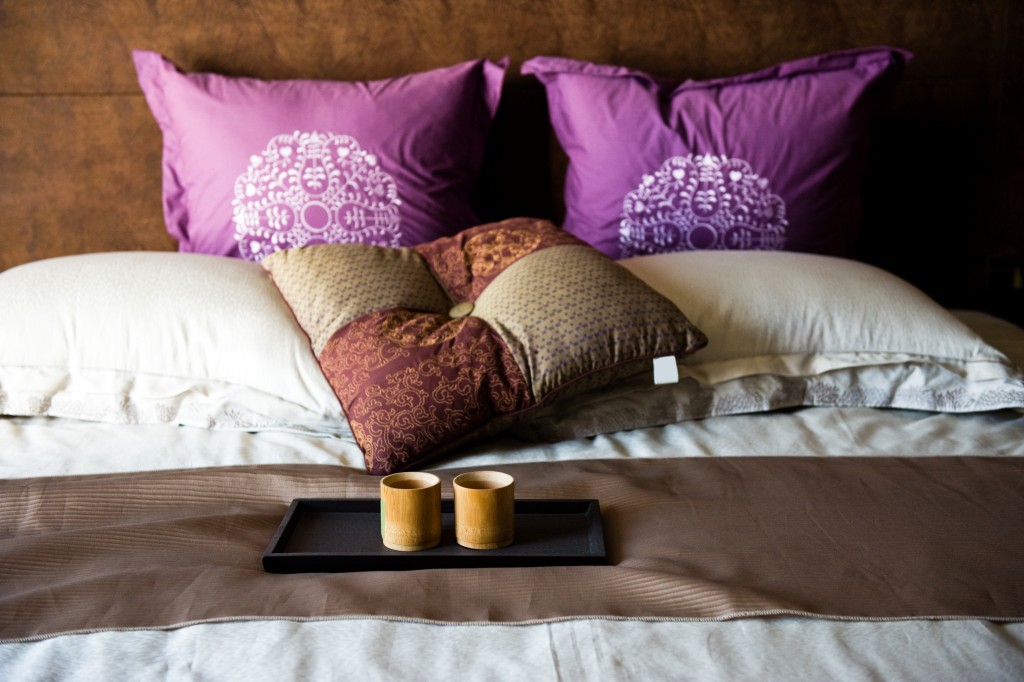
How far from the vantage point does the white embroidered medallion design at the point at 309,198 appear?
1831 millimetres

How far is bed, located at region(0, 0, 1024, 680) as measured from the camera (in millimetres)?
862

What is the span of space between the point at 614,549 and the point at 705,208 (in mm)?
1013

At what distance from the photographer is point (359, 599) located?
886 millimetres

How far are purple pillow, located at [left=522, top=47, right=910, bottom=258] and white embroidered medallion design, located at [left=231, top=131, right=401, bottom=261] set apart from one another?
17.8 inches

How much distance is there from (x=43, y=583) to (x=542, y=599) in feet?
1.63

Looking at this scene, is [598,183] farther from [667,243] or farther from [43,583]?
[43,583]

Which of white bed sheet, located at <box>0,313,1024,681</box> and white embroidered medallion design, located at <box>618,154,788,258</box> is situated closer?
white bed sheet, located at <box>0,313,1024,681</box>

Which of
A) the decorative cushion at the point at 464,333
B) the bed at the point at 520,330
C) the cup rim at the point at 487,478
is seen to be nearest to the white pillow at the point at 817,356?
the bed at the point at 520,330

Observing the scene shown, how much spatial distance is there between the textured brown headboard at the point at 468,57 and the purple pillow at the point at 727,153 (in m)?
0.17

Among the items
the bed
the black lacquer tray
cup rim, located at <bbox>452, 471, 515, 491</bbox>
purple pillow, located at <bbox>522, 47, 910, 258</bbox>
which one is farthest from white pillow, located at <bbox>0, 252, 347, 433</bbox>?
purple pillow, located at <bbox>522, 47, 910, 258</bbox>

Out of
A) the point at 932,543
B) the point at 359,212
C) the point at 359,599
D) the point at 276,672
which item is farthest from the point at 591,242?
the point at 276,672

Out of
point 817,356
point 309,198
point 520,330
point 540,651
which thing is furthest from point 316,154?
point 540,651

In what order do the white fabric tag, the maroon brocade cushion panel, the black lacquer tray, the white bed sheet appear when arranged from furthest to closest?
1. the white fabric tag
2. the maroon brocade cushion panel
3. the black lacquer tray
4. the white bed sheet

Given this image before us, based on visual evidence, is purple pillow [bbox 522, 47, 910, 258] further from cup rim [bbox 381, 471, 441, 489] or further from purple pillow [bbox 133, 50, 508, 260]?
cup rim [bbox 381, 471, 441, 489]
